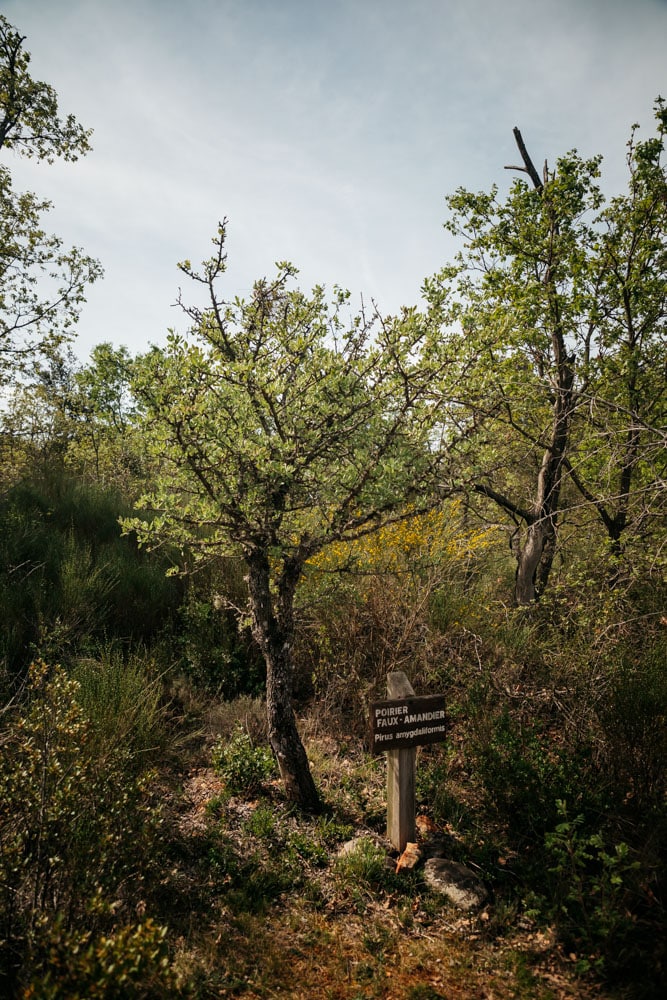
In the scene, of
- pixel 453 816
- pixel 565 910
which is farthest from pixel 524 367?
pixel 565 910

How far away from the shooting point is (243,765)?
14.9 feet

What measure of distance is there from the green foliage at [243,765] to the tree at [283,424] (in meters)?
2.05

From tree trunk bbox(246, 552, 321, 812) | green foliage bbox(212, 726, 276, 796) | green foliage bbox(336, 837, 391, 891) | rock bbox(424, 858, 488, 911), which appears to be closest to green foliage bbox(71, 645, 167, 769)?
green foliage bbox(212, 726, 276, 796)

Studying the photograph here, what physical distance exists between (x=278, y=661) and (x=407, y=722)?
110 cm

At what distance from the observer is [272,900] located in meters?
3.34

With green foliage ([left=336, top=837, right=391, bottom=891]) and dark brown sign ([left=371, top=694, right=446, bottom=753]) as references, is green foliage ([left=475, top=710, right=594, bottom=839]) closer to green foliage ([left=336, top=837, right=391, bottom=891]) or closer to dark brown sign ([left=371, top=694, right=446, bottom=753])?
dark brown sign ([left=371, top=694, right=446, bottom=753])

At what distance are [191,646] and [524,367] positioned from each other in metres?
5.36

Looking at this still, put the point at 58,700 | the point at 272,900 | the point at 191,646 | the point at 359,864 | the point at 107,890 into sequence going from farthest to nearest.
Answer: the point at 191,646 < the point at 359,864 < the point at 272,900 < the point at 58,700 < the point at 107,890

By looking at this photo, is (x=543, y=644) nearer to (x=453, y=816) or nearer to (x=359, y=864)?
(x=453, y=816)

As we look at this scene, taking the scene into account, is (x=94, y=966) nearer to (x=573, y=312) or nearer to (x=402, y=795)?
(x=402, y=795)

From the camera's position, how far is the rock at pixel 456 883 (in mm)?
3355

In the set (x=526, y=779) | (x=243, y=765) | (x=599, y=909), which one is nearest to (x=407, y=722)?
(x=526, y=779)

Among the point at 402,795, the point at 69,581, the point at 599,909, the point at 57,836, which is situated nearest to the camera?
the point at 57,836

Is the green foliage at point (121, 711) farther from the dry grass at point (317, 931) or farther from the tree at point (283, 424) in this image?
the tree at point (283, 424)
